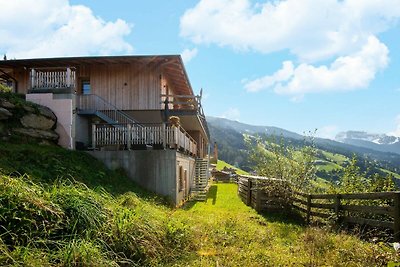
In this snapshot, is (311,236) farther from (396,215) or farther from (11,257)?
(11,257)

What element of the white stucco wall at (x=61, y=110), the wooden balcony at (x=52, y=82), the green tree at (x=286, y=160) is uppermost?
the wooden balcony at (x=52, y=82)

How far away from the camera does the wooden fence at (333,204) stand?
977cm

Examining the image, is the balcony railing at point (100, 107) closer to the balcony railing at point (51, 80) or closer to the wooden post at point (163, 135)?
the balcony railing at point (51, 80)

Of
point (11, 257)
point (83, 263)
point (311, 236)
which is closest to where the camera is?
point (11, 257)

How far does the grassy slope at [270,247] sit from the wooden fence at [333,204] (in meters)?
1.07

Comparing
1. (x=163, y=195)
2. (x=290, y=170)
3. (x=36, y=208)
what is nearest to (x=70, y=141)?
(x=163, y=195)

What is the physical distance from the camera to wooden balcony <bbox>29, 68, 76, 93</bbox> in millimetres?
18906

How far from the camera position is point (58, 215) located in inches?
272

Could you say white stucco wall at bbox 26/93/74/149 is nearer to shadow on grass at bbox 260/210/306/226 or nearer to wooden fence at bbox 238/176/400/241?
wooden fence at bbox 238/176/400/241

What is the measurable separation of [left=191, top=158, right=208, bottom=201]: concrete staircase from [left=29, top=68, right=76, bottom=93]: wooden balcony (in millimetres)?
9087

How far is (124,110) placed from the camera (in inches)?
893

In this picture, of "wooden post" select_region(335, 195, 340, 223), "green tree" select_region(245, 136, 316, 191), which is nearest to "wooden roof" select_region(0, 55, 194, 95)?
"green tree" select_region(245, 136, 316, 191)

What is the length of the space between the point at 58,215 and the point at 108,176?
8948mm

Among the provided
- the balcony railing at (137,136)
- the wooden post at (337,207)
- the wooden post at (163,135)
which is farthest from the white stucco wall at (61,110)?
the wooden post at (337,207)
